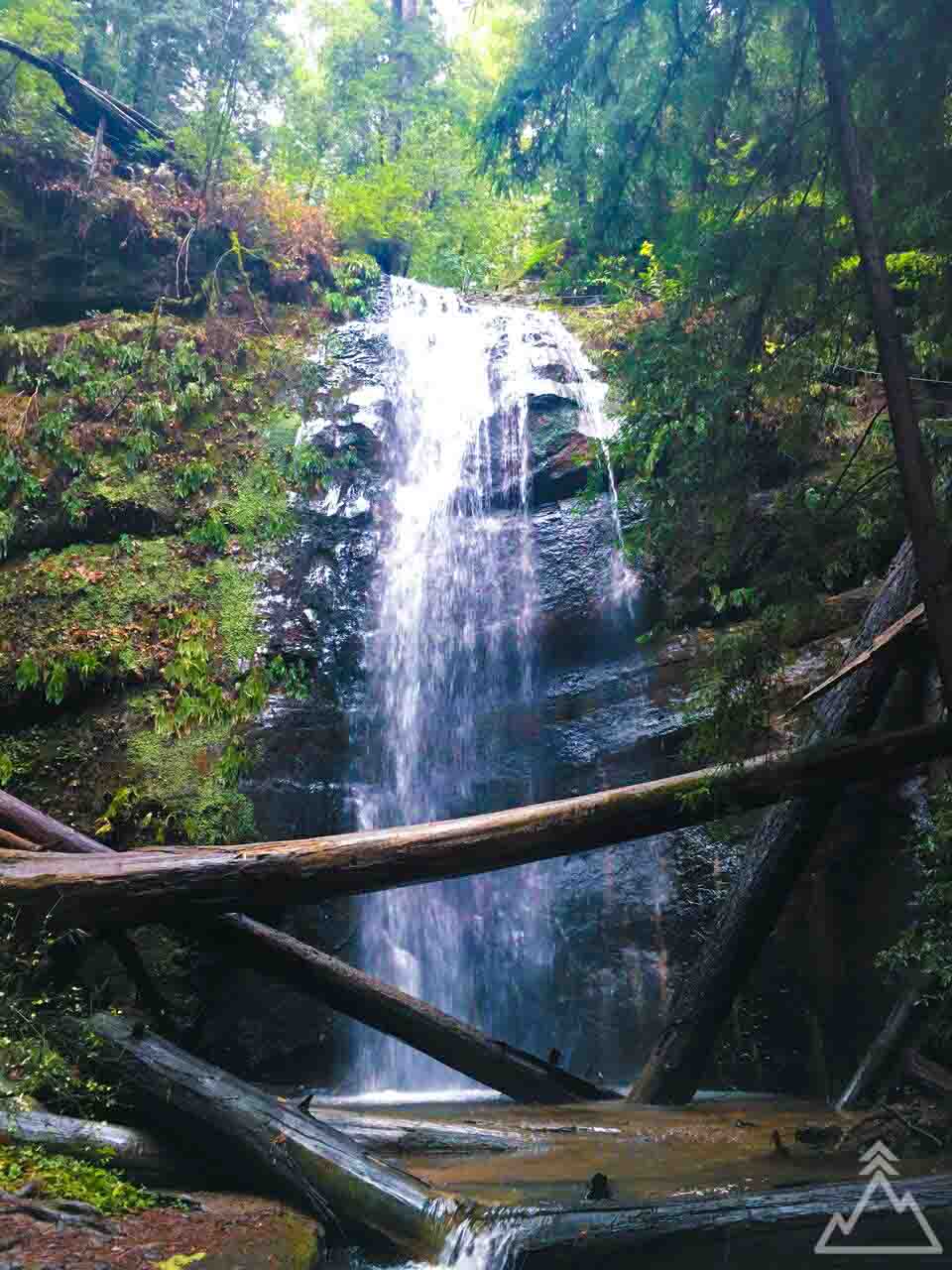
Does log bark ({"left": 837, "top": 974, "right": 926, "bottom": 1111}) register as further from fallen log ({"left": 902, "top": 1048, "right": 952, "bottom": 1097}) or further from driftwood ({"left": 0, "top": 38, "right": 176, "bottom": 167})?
driftwood ({"left": 0, "top": 38, "right": 176, "bottom": 167})

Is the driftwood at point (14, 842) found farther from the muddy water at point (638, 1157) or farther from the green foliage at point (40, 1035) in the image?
the muddy water at point (638, 1157)

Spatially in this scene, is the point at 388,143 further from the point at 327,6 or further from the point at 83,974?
the point at 83,974

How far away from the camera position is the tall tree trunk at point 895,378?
3.83 meters

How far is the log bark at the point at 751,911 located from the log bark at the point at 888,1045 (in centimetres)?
98

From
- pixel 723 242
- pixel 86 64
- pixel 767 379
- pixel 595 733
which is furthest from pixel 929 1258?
pixel 86 64

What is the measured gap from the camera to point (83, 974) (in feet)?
25.1

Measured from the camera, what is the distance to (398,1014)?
6.03 metres

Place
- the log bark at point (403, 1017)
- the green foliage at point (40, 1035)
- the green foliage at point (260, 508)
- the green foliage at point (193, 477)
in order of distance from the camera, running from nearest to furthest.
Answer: the green foliage at point (40, 1035)
the log bark at point (403, 1017)
the green foliage at point (260, 508)
the green foliage at point (193, 477)

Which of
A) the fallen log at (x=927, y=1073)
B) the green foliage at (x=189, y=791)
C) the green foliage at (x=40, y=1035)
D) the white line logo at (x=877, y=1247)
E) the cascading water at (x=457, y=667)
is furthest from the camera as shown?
the cascading water at (x=457, y=667)

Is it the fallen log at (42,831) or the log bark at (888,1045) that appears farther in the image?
the fallen log at (42,831)

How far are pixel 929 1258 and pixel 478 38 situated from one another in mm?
29634

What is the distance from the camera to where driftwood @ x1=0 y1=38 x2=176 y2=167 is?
12828mm

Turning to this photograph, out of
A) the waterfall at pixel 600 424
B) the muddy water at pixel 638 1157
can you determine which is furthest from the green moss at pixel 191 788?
the waterfall at pixel 600 424

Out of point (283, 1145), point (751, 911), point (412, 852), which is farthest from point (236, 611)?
point (283, 1145)
